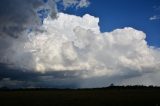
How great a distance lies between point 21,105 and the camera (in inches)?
2420

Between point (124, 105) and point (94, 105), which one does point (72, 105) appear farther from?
point (124, 105)

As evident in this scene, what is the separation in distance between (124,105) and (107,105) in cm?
360

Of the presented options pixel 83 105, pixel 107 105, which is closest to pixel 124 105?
pixel 107 105

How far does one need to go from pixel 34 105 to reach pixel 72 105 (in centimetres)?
793

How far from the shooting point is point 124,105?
187 feet

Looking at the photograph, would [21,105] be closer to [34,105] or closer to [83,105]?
[34,105]

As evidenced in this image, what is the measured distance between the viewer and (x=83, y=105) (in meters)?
58.3

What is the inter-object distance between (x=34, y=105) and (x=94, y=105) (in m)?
12.5

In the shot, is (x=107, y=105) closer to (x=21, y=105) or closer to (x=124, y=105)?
(x=124, y=105)

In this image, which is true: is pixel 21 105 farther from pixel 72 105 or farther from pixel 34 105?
pixel 72 105

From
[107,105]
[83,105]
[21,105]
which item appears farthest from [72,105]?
[21,105]

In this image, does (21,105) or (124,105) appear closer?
(124,105)

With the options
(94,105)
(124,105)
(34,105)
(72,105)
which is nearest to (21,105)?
(34,105)

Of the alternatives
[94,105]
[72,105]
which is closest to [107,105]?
[94,105]
